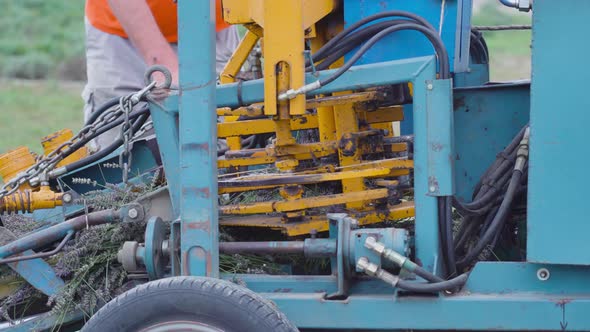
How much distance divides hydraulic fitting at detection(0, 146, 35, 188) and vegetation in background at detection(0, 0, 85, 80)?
12702mm

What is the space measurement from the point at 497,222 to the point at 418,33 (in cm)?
68

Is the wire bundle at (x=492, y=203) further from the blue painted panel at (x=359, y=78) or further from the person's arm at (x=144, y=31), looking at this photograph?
the person's arm at (x=144, y=31)

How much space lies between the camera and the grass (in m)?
11.2

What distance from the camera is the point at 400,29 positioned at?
3.08 m

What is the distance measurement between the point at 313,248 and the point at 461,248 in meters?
0.56

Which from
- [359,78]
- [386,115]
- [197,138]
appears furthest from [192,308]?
[386,115]

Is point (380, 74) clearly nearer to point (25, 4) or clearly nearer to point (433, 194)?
point (433, 194)

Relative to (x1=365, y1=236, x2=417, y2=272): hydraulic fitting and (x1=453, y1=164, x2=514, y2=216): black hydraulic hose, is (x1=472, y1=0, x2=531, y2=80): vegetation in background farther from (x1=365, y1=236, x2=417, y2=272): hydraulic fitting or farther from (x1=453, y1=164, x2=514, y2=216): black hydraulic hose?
(x1=365, y1=236, x2=417, y2=272): hydraulic fitting

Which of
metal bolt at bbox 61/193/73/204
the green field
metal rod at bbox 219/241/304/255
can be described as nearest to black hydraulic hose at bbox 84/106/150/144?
metal bolt at bbox 61/193/73/204

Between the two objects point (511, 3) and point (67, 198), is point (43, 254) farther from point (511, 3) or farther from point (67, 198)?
point (511, 3)

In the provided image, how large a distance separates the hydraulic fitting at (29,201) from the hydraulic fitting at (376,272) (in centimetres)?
133

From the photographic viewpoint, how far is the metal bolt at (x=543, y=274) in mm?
2943

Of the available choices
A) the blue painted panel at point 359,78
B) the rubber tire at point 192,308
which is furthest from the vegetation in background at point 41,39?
the rubber tire at point 192,308

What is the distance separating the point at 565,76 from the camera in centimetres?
279
